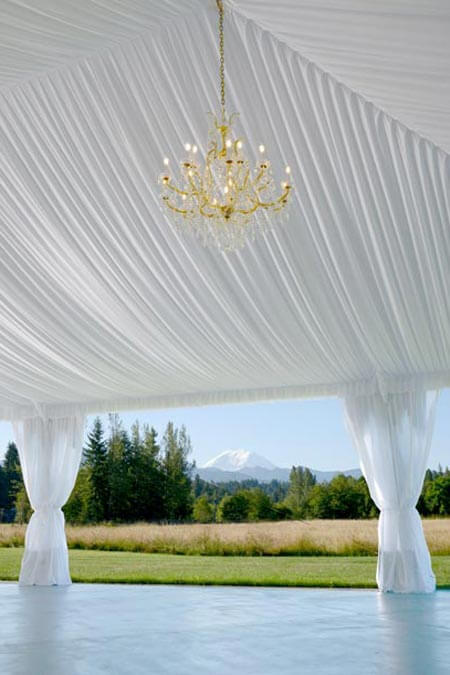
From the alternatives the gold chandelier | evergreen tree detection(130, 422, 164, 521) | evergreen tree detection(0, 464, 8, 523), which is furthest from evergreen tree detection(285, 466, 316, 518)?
the gold chandelier

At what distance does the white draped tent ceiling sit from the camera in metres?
5.11

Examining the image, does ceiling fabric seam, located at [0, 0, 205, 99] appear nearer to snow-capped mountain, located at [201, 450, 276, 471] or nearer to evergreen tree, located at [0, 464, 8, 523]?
snow-capped mountain, located at [201, 450, 276, 471]

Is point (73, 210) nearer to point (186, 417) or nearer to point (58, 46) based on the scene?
point (58, 46)

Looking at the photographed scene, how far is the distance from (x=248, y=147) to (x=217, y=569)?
27.2 ft

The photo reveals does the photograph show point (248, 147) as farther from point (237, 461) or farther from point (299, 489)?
point (237, 461)

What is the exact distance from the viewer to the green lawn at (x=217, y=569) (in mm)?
11875

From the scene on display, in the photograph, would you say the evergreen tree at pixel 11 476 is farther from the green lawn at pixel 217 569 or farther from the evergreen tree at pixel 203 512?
the evergreen tree at pixel 203 512

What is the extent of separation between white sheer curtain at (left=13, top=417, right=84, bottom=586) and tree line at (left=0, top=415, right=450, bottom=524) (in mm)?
2687

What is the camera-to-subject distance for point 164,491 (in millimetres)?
13984

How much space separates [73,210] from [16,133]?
2.87ft

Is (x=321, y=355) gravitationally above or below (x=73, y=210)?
below

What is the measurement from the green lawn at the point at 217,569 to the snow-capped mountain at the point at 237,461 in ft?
6.19

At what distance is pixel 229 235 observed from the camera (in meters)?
5.72

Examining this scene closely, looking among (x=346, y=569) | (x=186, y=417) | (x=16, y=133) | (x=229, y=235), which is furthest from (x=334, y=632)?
(x=186, y=417)
